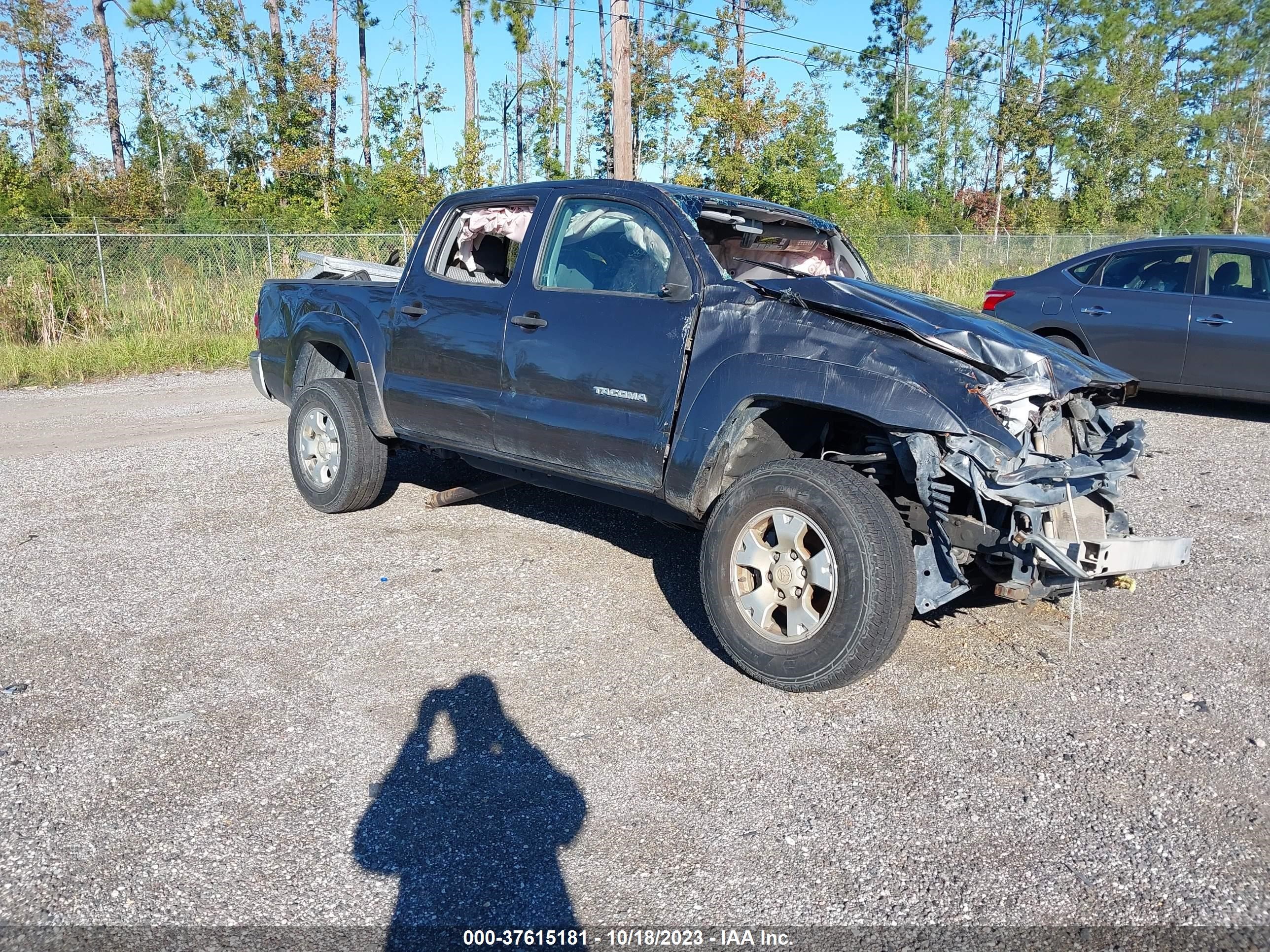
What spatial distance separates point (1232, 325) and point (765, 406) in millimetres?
6735

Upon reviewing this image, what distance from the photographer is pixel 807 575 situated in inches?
154

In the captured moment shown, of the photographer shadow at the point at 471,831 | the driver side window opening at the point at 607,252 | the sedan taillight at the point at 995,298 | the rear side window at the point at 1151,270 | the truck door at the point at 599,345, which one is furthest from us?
the sedan taillight at the point at 995,298

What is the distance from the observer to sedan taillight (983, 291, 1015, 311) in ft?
33.7

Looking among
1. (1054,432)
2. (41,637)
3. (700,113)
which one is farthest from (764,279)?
(700,113)

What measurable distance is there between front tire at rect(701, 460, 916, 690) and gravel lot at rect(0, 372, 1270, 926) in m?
0.22

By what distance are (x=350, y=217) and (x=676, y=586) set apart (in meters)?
27.8

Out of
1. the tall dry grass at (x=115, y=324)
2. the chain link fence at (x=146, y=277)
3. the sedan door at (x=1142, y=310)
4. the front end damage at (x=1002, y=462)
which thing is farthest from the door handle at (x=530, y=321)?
the tall dry grass at (x=115, y=324)

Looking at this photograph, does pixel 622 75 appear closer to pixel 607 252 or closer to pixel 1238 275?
pixel 1238 275

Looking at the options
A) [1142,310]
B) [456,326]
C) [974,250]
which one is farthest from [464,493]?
[974,250]

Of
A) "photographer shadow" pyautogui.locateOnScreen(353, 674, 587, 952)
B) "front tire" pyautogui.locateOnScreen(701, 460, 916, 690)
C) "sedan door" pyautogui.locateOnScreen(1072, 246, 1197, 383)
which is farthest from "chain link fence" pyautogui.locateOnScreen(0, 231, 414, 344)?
"photographer shadow" pyautogui.locateOnScreen(353, 674, 587, 952)

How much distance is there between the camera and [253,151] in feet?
107

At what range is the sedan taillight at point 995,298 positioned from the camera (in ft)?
33.7

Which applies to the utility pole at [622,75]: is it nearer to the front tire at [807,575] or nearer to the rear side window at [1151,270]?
the rear side window at [1151,270]

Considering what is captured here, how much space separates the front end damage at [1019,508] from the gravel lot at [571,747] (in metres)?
0.52
